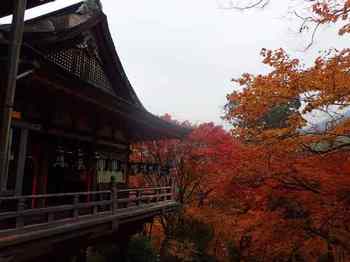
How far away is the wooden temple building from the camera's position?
26.0 ft

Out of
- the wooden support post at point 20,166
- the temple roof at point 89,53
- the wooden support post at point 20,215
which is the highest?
the temple roof at point 89,53

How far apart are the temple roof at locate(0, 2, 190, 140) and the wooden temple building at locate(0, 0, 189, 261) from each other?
0.04 meters

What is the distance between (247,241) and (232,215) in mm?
3635

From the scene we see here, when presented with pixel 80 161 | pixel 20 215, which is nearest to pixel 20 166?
pixel 20 215

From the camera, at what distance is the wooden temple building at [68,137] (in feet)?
26.0

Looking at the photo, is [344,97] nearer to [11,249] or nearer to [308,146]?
[308,146]

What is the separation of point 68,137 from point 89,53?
4.11 metres

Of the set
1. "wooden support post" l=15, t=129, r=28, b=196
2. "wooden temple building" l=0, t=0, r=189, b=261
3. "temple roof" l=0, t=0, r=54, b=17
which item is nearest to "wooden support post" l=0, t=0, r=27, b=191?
"wooden temple building" l=0, t=0, r=189, b=261

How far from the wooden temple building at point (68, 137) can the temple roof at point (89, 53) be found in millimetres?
39

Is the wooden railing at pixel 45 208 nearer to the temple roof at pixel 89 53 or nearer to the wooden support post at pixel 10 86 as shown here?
the wooden support post at pixel 10 86

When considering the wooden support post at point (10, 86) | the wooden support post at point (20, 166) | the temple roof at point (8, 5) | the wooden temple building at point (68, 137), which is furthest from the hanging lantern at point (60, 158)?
the wooden support post at point (10, 86)

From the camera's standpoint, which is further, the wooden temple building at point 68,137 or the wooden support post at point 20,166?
the wooden support post at point 20,166

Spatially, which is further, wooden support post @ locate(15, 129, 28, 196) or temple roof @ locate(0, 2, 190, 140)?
temple roof @ locate(0, 2, 190, 140)

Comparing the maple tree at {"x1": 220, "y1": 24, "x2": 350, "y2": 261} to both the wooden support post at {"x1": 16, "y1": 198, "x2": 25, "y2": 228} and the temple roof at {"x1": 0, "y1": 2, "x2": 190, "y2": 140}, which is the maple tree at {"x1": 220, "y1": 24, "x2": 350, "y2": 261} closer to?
the temple roof at {"x1": 0, "y1": 2, "x2": 190, "y2": 140}
